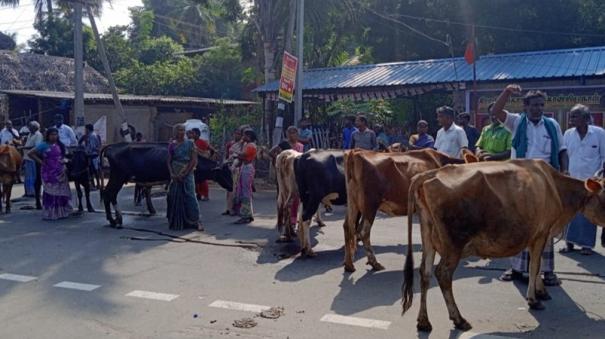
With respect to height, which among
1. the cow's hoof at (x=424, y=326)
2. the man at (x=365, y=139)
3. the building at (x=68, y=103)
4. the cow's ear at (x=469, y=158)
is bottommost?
the cow's hoof at (x=424, y=326)

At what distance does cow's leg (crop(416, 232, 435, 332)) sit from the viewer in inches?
205

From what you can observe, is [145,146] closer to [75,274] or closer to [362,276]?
[75,274]

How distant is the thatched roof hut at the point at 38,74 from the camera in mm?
26719

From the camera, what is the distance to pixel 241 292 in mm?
6508

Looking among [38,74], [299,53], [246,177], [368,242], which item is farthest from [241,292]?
[38,74]

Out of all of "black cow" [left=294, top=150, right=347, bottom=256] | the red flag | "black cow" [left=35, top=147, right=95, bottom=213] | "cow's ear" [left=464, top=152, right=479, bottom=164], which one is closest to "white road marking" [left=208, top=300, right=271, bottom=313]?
"black cow" [left=294, top=150, right=347, bottom=256]

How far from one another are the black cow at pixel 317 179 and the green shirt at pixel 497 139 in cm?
204

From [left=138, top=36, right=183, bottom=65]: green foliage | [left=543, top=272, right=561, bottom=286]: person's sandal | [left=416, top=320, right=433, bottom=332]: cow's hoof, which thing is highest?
[left=138, top=36, right=183, bottom=65]: green foliage

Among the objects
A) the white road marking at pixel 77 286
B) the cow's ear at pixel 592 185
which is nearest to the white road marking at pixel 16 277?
the white road marking at pixel 77 286

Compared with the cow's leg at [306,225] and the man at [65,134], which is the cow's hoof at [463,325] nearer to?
the cow's leg at [306,225]

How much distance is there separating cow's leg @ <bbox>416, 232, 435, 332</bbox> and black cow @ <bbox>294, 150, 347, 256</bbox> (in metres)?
2.95

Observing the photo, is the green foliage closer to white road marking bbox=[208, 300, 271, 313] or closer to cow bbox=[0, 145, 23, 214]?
cow bbox=[0, 145, 23, 214]

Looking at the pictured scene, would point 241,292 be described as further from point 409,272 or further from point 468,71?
point 468,71

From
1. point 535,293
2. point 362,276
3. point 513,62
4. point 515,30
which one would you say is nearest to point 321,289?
point 362,276
